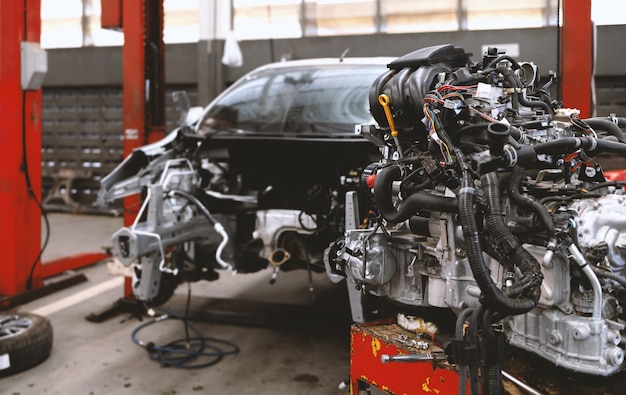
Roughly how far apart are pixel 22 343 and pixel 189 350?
0.97 meters

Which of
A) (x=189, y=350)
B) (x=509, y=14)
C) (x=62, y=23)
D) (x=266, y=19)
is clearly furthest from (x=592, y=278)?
(x=62, y=23)

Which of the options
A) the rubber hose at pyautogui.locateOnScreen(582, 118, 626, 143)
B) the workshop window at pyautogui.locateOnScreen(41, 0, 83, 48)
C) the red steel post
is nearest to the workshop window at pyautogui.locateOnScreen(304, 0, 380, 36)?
the workshop window at pyautogui.locateOnScreen(41, 0, 83, 48)

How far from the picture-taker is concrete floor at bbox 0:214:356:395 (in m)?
3.13

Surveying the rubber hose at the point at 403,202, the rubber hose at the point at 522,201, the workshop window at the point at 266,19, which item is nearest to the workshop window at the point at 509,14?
the workshop window at the point at 266,19

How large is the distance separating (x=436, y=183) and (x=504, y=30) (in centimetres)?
670

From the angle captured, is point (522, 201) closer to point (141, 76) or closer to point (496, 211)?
point (496, 211)

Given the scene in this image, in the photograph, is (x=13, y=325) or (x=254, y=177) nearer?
(x=13, y=325)

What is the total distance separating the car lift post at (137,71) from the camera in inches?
174

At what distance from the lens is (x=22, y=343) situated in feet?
10.8

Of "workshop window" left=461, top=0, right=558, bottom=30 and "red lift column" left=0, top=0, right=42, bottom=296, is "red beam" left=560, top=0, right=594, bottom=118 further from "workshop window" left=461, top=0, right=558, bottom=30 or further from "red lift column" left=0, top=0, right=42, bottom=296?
"workshop window" left=461, top=0, right=558, bottom=30

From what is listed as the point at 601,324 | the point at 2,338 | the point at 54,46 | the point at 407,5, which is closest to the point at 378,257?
the point at 601,324

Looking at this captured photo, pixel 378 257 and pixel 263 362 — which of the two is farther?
pixel 263 362

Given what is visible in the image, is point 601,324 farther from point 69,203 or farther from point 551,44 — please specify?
point 69,203

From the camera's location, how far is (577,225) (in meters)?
1.80
